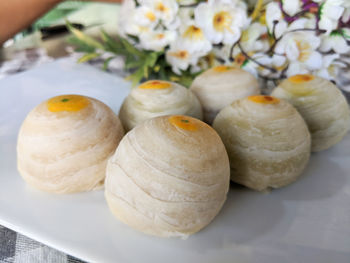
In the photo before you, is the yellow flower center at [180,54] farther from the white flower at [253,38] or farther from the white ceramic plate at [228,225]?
the white ceramic plate at [228,225]

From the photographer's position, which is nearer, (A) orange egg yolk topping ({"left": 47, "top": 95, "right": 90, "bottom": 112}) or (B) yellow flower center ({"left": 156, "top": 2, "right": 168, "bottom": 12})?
(A) orange egg yolk topping ({"left": 47, "top": 95, "right": 90, "bottom": 112})

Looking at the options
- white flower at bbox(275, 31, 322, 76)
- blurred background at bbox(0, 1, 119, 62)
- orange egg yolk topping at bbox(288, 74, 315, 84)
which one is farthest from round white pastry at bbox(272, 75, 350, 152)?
blurred background at bbox(0, 1, 119, 62)

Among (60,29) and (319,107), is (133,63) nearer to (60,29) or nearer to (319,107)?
(319,107)

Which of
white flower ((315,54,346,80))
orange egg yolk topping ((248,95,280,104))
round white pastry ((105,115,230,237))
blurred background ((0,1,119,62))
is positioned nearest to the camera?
round white pastry ((105,115,230,237))

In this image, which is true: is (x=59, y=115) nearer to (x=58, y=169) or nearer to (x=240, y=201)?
(x=58, y=169)

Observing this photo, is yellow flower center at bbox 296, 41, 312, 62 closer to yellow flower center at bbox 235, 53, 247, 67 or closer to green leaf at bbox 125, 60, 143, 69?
yellow flower center at bbox 235, 53, 247, 67
